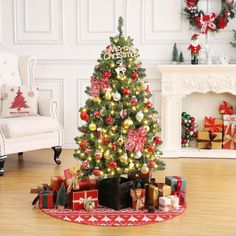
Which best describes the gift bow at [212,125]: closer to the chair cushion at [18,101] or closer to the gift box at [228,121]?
the gift box at [228,121]

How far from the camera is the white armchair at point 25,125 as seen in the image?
13.4 feet

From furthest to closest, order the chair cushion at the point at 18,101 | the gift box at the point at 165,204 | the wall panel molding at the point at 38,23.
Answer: the wall panel molding at the point at 38,23, the chair cushion at the point at 18,101, the gift box at the point at 165,204

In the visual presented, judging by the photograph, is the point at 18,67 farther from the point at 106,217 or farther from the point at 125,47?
the point at 106,217

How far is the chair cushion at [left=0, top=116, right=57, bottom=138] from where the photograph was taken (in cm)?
409

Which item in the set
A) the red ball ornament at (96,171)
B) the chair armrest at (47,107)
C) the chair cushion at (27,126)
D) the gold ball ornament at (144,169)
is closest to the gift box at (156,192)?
the gold ball ornament at (144,169)

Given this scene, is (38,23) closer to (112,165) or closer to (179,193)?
(112,165)

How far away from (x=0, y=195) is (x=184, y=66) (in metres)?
2.40

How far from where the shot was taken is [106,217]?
9.55 ft

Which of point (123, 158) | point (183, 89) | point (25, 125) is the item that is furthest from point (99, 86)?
point (183, 89)

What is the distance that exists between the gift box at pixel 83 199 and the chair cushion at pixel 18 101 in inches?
65.7

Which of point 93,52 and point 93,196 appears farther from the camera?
point 93,52

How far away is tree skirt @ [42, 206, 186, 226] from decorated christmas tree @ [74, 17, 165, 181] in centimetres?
27

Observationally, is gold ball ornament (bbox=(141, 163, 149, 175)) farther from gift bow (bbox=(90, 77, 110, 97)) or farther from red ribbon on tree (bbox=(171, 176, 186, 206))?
gift bow (bbox=(90, 77, 110, 97))

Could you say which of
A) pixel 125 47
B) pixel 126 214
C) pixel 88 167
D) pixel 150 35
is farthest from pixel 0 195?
pixel 150 35
